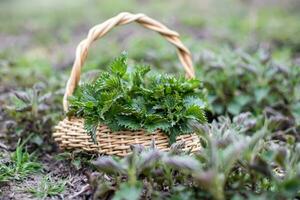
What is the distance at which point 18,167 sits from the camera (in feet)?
6.82

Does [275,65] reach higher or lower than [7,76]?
higher

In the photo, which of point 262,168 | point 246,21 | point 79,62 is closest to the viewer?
point 262,168

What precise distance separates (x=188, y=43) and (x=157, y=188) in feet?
9.59

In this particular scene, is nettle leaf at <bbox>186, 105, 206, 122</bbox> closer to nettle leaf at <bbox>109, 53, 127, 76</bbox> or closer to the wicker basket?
the wicker basket

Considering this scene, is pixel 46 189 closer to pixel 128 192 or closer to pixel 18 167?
pixel 18 167

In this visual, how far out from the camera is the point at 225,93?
10.1ft

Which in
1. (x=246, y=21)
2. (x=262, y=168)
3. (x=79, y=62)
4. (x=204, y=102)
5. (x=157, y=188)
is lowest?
(x=157, y=188)

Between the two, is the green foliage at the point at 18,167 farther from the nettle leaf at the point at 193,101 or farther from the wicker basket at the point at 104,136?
the nettle leaf at the point at 193,101

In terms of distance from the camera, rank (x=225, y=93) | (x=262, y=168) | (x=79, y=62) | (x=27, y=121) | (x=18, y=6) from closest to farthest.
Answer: (x=262, y=168) → (x=79, y=62) → (x=27, y=121) → (x=225, y=93) → (x=18, y=6)

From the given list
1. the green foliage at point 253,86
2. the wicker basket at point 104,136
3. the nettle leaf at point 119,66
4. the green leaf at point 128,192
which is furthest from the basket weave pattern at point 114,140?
the green foliage at point 253,86

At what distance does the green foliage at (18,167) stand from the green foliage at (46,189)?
12cm

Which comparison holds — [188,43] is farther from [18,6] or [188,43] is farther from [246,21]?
[18,6]

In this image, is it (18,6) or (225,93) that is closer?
(225,93)

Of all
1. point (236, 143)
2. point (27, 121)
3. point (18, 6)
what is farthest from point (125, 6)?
point (236, 143)
